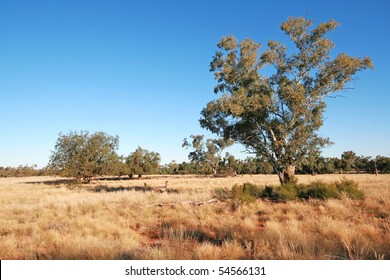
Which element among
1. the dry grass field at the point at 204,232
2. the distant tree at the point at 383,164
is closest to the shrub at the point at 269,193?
the dry grass field at the point at 204,232

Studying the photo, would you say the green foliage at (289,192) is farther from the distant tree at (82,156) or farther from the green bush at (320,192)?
the distant tree at (82,156)

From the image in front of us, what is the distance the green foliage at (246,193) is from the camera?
16.0 meters

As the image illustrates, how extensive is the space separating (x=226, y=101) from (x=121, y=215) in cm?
957

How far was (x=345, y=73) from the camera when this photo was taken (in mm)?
19125

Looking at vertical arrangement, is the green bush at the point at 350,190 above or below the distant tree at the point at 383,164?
below

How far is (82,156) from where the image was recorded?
157ft

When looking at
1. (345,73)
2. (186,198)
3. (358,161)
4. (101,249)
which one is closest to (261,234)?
(101,249)

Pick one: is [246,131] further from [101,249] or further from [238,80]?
[101,249]

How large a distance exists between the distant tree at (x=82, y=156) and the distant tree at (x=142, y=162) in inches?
723

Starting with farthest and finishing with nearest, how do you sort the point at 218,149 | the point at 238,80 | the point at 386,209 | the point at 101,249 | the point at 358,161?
the point at 358,161
the point at 218,149
the point at 238,80
the point at 386,209
the point at 101,249

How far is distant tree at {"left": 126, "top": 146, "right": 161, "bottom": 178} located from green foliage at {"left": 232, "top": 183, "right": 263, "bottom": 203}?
175 feet

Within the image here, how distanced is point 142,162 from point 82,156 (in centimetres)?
2620

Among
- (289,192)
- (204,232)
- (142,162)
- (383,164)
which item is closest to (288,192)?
(289,192)

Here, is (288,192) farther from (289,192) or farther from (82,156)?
(82,156)
